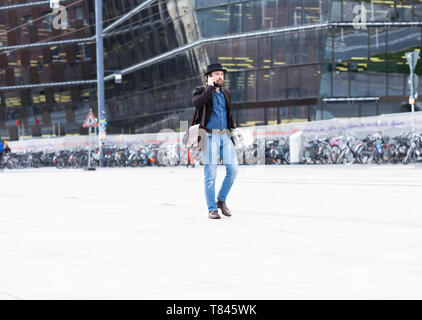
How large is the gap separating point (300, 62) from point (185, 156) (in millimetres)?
9413

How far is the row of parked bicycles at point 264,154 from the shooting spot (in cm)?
2970

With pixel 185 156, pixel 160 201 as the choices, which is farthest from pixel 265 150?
pixel 160 201

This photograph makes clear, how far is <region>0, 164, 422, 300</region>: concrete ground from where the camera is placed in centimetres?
508

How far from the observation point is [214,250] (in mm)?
7055

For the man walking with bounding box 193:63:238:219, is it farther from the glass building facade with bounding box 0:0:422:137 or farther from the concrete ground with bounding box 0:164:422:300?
the glass building facade with bounding box 0:0:422:137

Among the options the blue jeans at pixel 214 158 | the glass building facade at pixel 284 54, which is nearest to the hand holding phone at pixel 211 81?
the blue jeans at pixel 214 158

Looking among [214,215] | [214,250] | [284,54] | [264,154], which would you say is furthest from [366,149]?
[214,250]

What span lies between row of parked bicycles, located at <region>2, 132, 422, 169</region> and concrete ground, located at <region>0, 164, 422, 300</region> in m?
16.9

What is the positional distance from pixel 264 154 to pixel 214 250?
92.7 feet

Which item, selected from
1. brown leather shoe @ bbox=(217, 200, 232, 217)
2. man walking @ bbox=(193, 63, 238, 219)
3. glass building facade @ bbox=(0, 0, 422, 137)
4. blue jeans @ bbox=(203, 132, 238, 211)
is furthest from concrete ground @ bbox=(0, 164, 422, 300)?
glass building facade @ bbox=(0, 0, 422, 137)

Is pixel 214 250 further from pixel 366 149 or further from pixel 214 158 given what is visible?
pixel 366 149

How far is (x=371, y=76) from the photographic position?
43.5 meters

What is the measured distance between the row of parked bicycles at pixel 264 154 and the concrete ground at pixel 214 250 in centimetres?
1686

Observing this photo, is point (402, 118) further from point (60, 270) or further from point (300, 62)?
point (60, 270)
